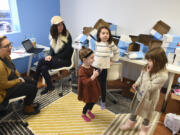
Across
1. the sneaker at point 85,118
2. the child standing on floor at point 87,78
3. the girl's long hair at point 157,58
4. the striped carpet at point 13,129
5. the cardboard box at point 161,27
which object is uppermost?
the cardboard box at point 161,27

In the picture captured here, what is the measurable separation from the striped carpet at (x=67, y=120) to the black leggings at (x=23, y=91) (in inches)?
12.0

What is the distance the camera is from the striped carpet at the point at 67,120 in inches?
77.2

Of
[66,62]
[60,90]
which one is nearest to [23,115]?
[60,90]

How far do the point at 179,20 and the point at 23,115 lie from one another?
259cm

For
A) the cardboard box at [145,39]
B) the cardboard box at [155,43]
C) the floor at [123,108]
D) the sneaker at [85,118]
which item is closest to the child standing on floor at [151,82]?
the floor at [123,108]

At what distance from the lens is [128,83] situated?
2676mm

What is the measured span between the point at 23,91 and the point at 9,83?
21 centimetres

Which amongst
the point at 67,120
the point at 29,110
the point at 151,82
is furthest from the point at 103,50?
the point at 29,110

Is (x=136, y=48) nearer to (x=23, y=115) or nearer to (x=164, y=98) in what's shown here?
(x=164, y=98)

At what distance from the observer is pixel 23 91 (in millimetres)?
1934

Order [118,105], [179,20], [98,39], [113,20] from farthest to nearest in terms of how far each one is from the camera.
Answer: [113,20]
[118,105]
[179,20]
[98,39]

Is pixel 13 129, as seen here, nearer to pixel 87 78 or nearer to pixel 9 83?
pixel 9 83

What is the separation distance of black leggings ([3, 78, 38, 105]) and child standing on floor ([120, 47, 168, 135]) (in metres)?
1.27

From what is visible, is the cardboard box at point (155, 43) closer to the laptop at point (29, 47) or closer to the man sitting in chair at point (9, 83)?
the man sitting in chair at point (9, 83)
